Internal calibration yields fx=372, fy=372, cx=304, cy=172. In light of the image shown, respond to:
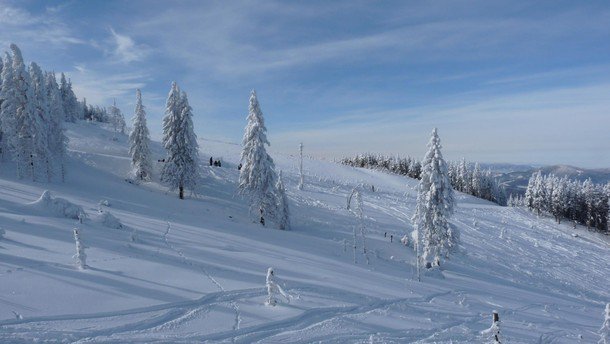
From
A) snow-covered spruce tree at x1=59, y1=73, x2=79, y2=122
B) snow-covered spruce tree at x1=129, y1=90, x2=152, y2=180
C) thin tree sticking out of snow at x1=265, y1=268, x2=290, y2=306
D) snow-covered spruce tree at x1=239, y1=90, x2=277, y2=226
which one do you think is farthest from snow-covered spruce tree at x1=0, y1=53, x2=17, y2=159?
snow-covered spruce tree at x1=59, y1=73, x2=79, y2=122

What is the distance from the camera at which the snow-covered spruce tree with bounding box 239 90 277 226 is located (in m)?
39.7

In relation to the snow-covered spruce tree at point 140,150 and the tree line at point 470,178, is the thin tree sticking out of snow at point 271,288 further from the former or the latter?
the tree line at point 470,178

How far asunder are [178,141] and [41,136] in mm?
14647

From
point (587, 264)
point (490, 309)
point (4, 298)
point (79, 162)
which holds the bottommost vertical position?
point (587, 264)

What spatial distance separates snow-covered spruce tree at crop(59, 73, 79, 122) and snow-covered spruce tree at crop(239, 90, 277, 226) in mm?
77290

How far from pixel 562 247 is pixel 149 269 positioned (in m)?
58.1

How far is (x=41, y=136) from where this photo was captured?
41.8m

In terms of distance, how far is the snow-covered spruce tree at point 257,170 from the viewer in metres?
39.7

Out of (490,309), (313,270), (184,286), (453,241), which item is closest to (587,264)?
(453,241)

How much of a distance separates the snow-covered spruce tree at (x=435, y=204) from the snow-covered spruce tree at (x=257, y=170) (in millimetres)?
16207

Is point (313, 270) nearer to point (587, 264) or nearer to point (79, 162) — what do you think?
point (587, 264)

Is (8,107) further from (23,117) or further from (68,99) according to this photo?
(68,99)

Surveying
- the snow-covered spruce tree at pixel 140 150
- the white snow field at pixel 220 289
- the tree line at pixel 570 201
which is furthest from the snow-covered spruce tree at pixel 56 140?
the tree line at pixel 570 201

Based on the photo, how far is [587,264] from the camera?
4688 cm
